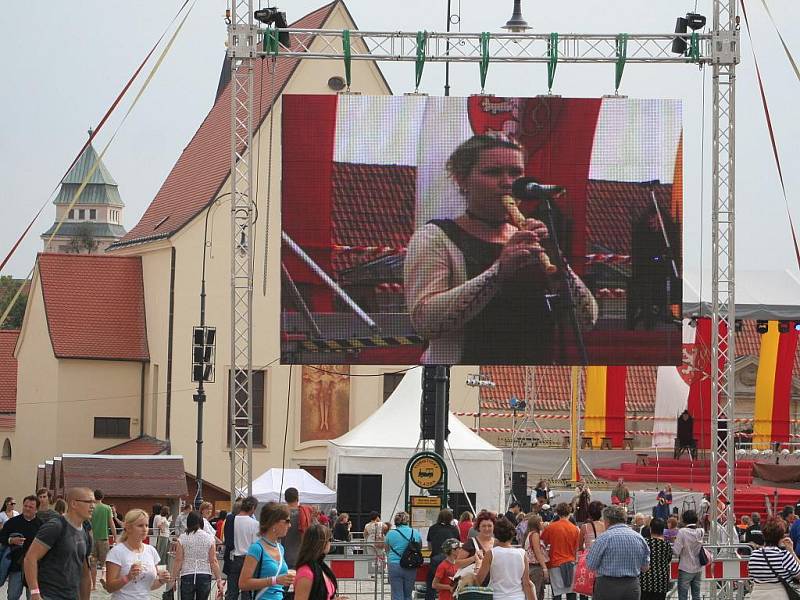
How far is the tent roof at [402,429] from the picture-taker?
31750 mm

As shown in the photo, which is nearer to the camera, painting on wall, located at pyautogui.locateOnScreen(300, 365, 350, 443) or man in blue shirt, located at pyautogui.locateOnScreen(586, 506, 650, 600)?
man in blue shirt, located at pyautogui.locateOnScreen(586, 506, 650, 600)

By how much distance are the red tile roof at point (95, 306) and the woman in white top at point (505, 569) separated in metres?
37.1

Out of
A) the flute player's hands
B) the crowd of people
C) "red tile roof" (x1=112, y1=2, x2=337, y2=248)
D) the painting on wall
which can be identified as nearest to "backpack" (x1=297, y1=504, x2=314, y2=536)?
the crowd of people

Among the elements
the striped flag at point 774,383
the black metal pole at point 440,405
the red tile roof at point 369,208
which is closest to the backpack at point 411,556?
the red tile roof at point 369,208

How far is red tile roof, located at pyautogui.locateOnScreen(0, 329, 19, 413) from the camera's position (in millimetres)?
55406

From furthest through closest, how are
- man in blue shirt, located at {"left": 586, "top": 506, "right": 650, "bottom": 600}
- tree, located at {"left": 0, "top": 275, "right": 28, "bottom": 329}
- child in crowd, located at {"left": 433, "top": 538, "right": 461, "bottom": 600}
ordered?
tree, located at {"left": 0, "top": 275, "right": 28, "bottom": 329} < child in crowd, located at {"left": 433, "top": 538, "right": 461, "bottom": 600} < man in blue shirt, located at {"left": 586, "top": 506, "right": 650, "bottom": 600}

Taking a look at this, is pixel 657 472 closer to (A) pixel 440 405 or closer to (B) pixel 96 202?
(A) pixel 440 405

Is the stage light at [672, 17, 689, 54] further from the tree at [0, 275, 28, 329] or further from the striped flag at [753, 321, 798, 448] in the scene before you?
the tree at [0, 275, 28, 329]

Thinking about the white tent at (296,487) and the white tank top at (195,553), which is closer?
the white tank top at (195,553)

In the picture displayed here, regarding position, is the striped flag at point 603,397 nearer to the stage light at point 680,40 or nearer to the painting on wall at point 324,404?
the painting on wall at point 324,404

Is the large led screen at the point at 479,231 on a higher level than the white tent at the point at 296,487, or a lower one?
higher

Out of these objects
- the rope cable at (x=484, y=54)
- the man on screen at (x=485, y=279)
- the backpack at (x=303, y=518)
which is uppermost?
the rope cable at (x=484, y=54)

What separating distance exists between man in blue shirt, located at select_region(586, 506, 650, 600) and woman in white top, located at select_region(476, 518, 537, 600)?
50.9 inches

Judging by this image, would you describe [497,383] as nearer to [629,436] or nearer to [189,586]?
[629,436]
